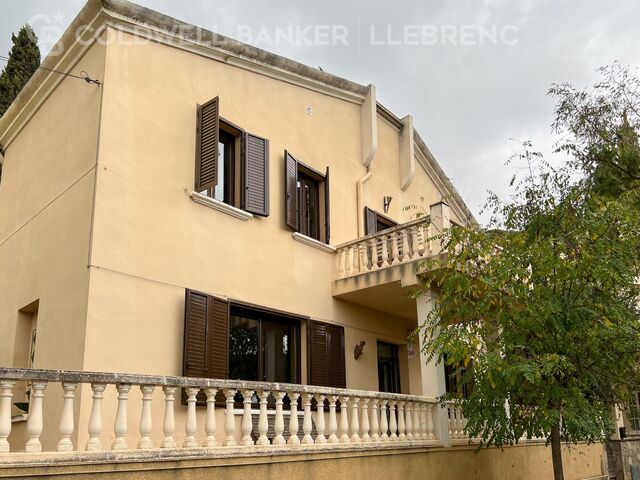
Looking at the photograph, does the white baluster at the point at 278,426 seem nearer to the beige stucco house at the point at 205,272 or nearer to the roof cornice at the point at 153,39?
the beige stucco house at the point at 205,272

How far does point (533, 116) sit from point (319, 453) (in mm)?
7670

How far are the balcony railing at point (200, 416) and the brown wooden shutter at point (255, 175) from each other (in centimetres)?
352

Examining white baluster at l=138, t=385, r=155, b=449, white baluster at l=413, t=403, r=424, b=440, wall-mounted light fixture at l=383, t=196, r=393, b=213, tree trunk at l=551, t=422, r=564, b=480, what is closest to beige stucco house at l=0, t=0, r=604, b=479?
white baluster at l=138, t=385, r=155, b=449

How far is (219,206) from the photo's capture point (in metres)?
11.1

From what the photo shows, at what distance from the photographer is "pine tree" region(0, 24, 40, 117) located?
66.0 feet

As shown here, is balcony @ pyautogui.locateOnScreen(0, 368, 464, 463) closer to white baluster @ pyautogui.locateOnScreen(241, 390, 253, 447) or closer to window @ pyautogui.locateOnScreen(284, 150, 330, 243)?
white baluster @ pyautogui.locateOnScreen(241, 390, 253, 447)

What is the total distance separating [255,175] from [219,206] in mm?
1247

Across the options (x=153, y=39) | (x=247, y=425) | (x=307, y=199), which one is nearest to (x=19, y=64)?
(x=153, y=39)

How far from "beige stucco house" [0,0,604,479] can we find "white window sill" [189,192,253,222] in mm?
52

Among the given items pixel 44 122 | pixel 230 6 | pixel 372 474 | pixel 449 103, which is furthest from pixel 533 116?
pixel 44 122

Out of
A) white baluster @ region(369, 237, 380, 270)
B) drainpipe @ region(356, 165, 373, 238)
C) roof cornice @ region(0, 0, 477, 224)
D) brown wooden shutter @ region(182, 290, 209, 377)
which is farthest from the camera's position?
drainpipe @ region(356, 165, 373, 238)

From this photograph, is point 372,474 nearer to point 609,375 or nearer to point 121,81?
point 609,375

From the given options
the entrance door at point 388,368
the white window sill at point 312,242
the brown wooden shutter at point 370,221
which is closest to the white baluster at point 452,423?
the entrance door at point 388,368

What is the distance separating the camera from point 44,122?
1224cm
